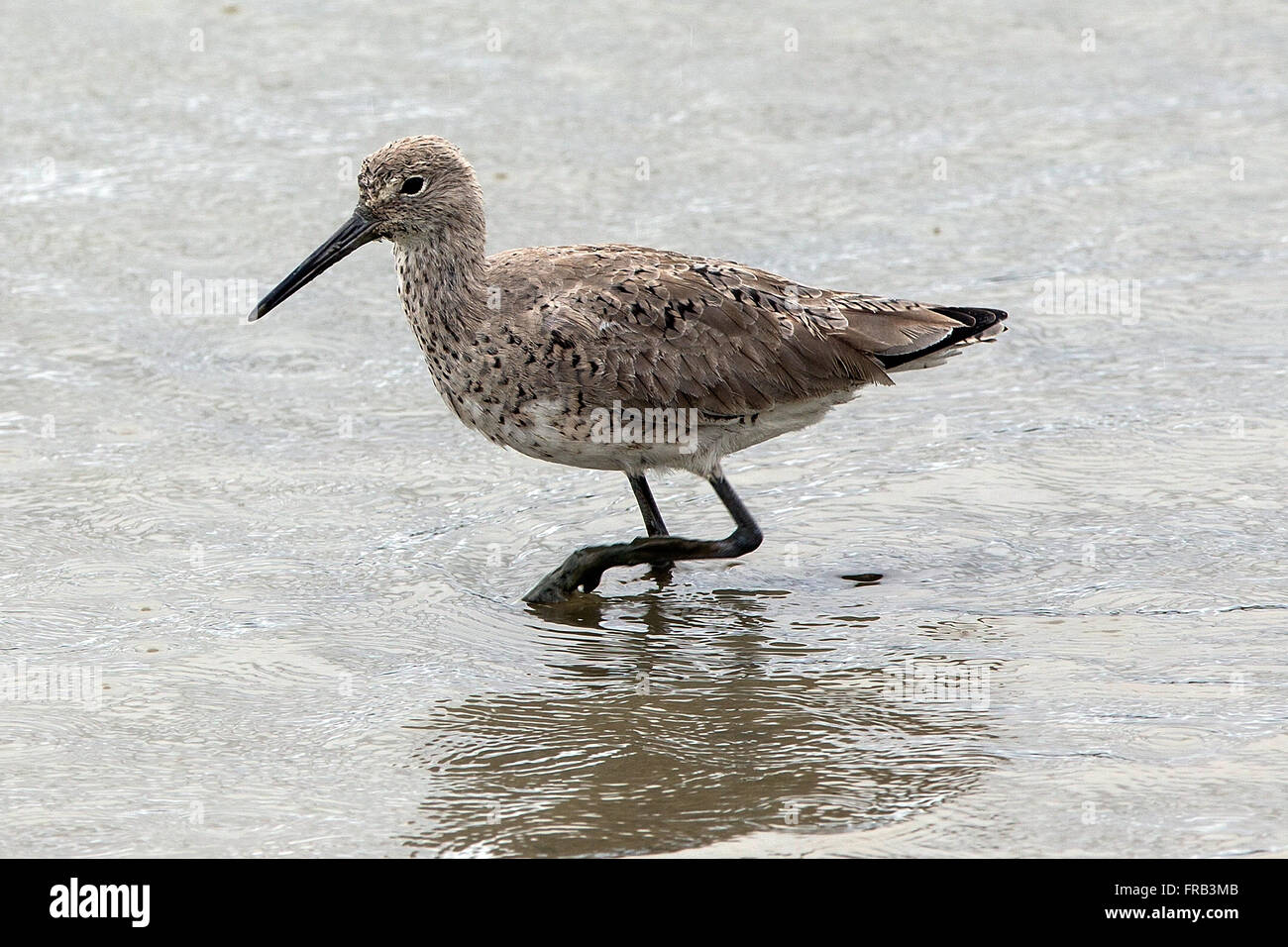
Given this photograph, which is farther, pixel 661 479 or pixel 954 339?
pixel 661 479

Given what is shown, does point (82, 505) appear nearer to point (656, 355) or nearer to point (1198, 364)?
point (656, 355)

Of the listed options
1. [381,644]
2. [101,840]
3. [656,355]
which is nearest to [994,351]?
[656,355]

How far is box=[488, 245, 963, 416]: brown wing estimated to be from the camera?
265 inches

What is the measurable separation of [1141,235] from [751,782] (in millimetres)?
5454

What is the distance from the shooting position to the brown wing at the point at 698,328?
6723mm

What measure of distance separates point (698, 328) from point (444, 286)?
940 mm

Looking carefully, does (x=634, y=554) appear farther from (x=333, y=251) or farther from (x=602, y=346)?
(x=333, y=251)

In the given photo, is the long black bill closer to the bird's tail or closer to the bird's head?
the bird's head

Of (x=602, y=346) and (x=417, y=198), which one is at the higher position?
(x=417, y=198)

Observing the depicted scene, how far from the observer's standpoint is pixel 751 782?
217 inches

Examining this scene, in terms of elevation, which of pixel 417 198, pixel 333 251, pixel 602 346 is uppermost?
pixel 417 198

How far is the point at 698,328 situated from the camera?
6.94 m

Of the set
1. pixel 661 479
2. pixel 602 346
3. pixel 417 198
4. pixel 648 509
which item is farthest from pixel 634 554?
pixel 417 198

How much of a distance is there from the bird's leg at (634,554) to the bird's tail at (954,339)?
874 millimetres
